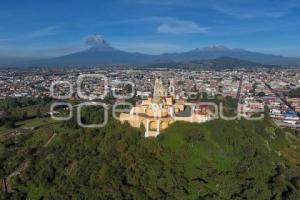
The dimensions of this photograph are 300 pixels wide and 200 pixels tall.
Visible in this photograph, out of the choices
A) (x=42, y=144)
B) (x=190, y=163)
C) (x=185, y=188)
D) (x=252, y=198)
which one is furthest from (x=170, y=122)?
(x=42, y=144)

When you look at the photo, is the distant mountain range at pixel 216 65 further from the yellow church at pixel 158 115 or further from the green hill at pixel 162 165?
the green hill at pixel 162 165

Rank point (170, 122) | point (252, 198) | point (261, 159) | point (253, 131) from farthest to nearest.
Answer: point (253, 131) < point (170, 122) < point (261, 159) < point (252, 198)

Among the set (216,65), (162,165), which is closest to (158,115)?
(162,165)

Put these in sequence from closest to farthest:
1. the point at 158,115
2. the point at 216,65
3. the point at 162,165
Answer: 1. the point at 162,165
2. the point at 158,115
3. the point at 216,65

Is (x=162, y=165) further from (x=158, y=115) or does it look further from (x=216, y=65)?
(x=216, y=65)

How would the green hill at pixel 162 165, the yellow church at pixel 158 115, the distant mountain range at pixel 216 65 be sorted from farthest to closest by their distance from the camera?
the distant mountain range at pixel 216 65 < the yellow church at pixel 158 115 < the green hill at pixel 162 165

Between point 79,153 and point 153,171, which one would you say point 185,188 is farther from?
point 79,153

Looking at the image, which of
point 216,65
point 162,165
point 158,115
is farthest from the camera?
point 216,65

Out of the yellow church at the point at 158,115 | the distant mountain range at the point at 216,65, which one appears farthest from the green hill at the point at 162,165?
the distant mountain range at the point at 216,65

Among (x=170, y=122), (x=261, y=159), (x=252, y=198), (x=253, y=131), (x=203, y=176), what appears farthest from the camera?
(x=253, y=131)

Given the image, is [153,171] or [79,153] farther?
[79,153]

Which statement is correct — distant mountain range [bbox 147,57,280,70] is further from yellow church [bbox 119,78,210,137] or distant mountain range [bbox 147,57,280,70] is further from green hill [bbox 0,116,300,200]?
green hill [bbox 0,116,300,200]
